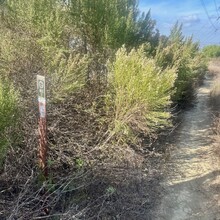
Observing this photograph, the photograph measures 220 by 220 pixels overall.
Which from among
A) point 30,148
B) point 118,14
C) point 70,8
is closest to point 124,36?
point 118,14

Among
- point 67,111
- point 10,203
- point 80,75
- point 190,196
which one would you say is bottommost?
point 190,196

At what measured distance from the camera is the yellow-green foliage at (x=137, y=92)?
613cm

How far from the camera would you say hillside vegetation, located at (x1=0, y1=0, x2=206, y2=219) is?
5.21m

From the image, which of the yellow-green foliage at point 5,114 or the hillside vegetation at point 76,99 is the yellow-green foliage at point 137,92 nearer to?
the hillside vegetation at point 76,99

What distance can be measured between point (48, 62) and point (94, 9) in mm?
2262

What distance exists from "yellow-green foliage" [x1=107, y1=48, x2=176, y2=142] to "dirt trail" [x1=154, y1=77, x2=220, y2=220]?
1687 mm

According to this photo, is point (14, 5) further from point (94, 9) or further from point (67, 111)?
point (67, 111)

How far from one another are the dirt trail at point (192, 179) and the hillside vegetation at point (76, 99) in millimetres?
894

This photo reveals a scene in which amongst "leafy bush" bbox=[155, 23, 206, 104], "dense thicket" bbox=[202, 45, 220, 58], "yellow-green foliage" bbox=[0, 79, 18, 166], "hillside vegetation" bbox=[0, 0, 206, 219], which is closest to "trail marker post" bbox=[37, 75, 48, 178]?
"hillside vegetation" bbox=[0, 0, 206, 219]

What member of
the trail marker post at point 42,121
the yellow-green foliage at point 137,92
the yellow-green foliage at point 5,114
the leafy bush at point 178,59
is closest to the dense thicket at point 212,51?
the leafy bush at point 178,59

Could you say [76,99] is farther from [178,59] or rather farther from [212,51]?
[212,51]

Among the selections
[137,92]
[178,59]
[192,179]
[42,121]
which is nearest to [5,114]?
[42,121]

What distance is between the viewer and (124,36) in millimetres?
8375

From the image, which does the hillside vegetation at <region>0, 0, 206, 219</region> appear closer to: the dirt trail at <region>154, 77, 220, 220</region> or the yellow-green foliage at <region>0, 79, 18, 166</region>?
the yellow-green foliage at <region>0, 79, 18, 166</region>
